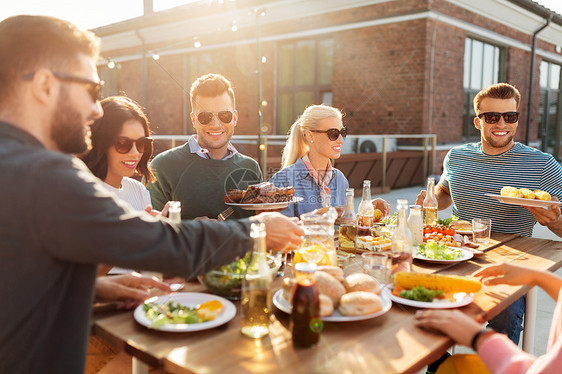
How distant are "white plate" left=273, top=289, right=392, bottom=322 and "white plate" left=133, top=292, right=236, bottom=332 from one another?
17 cm

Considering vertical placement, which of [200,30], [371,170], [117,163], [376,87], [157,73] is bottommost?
[371,170]

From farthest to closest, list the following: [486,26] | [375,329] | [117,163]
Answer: [486,26] < [117,163] < [375,329]

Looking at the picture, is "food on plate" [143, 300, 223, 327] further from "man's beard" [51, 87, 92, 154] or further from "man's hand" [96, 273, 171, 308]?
"man's beard" [51, 87, 92, 154]

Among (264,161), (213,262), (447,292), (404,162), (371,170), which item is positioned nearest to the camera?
(213,262)

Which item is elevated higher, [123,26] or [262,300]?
[123,26]

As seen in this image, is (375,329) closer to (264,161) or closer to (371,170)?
(264,161)

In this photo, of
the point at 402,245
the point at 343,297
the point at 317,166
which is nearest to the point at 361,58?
the point at 317,166

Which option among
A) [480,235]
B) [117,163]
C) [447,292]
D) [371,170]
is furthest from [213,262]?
[371,170]

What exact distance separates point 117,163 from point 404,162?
9272 millimetres

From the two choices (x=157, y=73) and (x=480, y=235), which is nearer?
(x=480, y=235)

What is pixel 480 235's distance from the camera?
2914 mm

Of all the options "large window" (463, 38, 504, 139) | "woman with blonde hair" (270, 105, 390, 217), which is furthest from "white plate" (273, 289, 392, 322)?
"large window" (463, 38, 504, 139)

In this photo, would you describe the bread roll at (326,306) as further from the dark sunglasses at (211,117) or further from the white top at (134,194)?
the dark sunglasses at (211,117)

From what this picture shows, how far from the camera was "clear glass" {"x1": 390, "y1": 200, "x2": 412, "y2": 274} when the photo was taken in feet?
6.80
